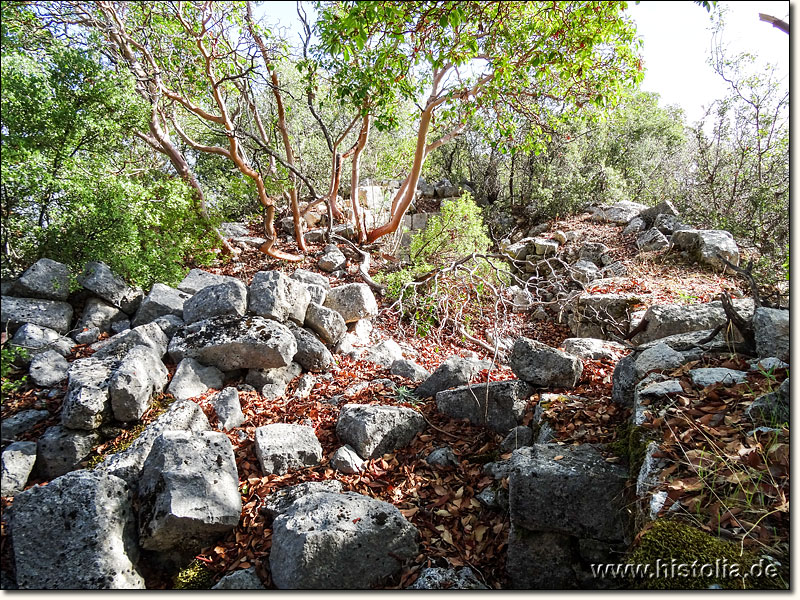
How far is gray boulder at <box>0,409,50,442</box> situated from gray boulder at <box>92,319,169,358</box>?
2.14ft

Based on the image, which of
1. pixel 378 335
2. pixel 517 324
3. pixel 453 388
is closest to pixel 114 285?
pixel 378 335

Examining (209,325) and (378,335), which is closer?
(209,325)

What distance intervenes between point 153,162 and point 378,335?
4872 millimetres

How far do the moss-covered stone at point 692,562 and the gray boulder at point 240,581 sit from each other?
1.95 meters

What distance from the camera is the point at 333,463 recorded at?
321cm

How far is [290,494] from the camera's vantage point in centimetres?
289

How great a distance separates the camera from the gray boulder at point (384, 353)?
16.3 feet

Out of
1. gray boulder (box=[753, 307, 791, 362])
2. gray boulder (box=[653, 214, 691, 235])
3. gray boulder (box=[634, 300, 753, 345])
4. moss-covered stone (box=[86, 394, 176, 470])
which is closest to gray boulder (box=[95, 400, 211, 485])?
moss-covered stone (box=[86, 394, 176, 470])

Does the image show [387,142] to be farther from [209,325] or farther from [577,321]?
[209,325]

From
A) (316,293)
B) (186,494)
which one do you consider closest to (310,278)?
(316,293)

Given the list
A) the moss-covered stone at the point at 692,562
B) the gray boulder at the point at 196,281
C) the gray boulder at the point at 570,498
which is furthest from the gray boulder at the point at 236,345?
the moss-covered stone at the point at 692,562

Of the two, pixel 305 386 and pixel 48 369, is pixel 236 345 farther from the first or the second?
pixel 48 369

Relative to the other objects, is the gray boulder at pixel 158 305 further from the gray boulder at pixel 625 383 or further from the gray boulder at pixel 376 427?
the gray boulder at pixel 625 383

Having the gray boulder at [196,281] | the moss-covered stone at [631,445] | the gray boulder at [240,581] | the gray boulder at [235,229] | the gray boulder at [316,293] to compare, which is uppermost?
the gray boulder at [235,229]
